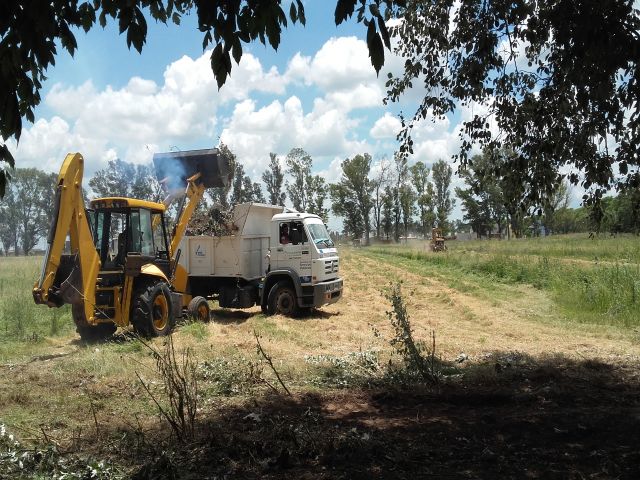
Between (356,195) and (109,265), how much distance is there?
76439 mm

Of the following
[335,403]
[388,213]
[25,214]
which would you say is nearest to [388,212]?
[388,213]

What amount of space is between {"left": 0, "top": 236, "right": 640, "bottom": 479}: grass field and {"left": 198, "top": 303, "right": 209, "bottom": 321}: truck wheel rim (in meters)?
0.70

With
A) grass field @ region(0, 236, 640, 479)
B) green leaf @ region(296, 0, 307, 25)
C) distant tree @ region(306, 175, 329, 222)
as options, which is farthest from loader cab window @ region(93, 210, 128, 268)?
distant tree @ region(306, 175, 329, 222)

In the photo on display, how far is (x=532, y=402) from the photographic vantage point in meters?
6.04

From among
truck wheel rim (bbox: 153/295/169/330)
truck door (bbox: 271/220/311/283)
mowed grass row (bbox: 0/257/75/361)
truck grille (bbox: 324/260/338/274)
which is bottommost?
mowed grass row (bbox: 0/257/75/361)

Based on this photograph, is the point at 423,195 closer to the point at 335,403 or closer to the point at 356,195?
the point at 356,195

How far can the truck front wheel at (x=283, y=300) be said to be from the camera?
1433 centimetres

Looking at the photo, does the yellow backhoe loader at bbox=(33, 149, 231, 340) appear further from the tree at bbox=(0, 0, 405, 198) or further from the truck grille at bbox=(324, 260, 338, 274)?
the tree at bbox=(0, 0, 405, 198)

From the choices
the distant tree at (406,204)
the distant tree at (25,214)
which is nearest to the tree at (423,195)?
the distant tree at (406,204)

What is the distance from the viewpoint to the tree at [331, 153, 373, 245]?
277 feet

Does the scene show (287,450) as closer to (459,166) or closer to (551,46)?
(459,166)

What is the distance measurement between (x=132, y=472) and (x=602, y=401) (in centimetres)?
473

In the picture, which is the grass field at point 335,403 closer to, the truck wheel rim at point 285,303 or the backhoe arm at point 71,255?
the truck wheel rim at point 285,303

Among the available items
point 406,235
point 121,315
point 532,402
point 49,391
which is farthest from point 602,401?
point 406,235
